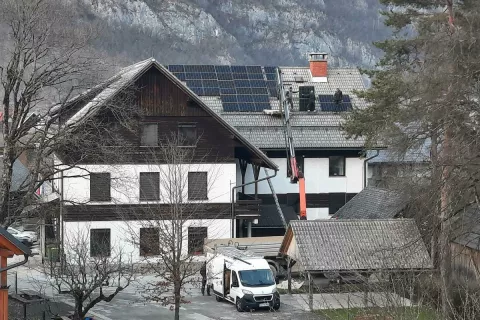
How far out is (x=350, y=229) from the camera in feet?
106

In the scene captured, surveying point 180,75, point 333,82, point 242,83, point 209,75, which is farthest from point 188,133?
point 333,82

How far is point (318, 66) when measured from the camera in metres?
54.2

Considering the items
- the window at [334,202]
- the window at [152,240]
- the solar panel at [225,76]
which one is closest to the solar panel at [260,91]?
the solar panel at [225,76]

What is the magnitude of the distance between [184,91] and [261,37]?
160074mm

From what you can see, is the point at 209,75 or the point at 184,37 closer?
the point at 209,75

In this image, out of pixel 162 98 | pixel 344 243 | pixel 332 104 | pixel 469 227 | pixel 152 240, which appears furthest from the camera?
pixel 332 104

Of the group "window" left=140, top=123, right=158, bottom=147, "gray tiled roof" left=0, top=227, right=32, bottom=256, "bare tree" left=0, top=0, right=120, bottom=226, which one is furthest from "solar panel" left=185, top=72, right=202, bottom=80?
"gray tiled roof" left=0, top=227, right=32, bottom=256

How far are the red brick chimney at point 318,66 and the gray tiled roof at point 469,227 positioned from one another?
78.0 ft

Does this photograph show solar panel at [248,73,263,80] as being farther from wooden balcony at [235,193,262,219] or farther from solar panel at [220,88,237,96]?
wooden balcony at [235,193,262,219]

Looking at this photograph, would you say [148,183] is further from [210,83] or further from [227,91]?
[210,83]

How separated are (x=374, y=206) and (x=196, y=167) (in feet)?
27.9

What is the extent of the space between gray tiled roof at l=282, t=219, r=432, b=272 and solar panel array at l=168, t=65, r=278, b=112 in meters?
18.8

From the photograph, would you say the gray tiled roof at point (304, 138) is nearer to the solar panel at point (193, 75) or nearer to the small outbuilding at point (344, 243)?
the solar panel at point (193, 75)

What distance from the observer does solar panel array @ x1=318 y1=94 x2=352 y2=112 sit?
5100 cm
